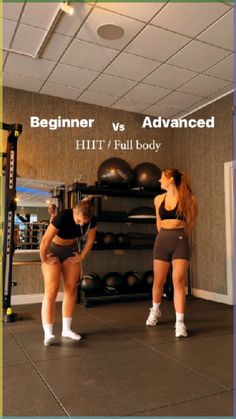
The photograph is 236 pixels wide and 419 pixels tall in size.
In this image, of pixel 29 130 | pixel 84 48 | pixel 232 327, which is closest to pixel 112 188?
pixel 29 130

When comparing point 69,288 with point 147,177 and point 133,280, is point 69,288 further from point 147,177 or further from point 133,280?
point 147,177

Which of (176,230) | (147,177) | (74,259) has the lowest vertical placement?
(74,259)

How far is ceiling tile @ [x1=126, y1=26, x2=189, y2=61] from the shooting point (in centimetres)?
331

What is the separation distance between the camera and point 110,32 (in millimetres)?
3301

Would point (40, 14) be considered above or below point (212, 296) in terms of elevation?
above

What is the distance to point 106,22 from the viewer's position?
10.3ft

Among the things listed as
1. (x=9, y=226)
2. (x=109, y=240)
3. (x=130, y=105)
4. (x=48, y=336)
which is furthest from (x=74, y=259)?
(x=130, y=105)

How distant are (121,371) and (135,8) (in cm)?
296

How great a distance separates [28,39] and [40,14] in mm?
432

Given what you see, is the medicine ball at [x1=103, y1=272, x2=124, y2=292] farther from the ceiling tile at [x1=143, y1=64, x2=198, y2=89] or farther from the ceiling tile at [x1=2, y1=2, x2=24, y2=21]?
the ceiling tile at [x1=2, y1=2, x2=24, y2=21]

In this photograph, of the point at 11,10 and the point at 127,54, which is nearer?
the point at 11,10

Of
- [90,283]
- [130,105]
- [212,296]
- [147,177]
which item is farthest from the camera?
[130,105]

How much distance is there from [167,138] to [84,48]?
239 centimetres

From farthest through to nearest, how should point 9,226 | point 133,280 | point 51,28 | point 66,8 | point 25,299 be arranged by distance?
point 133,280 → point 25,299 → point 9,226 → point 51,28 → point 66,8
